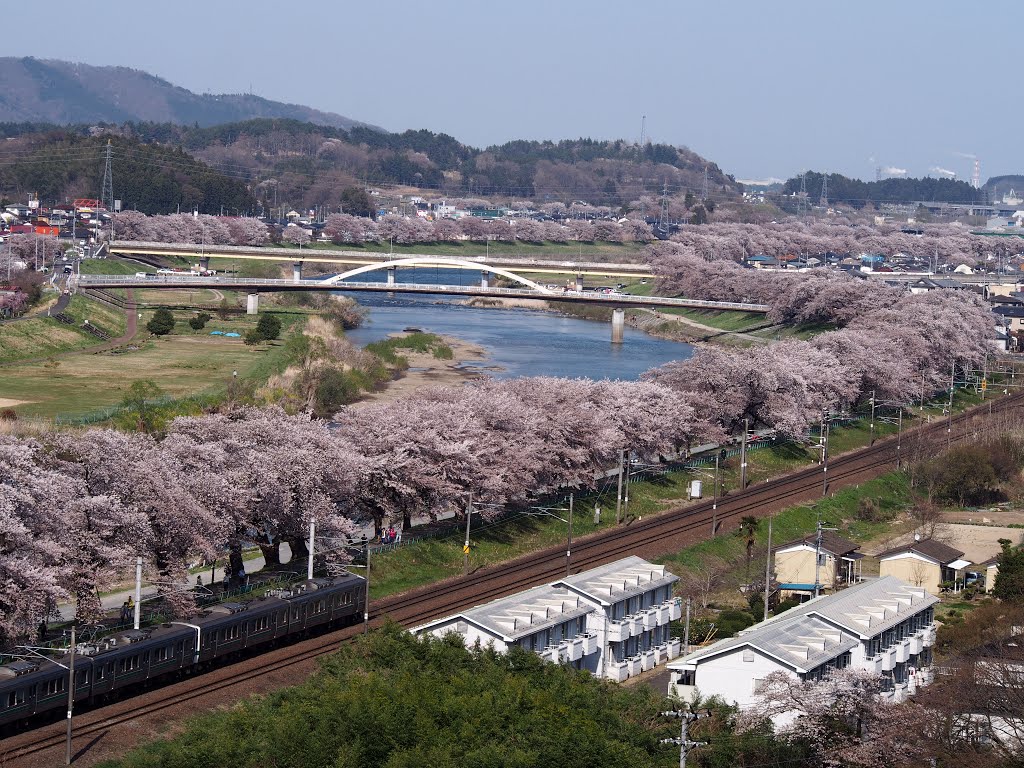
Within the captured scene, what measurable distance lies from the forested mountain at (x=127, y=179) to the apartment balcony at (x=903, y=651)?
369 ft

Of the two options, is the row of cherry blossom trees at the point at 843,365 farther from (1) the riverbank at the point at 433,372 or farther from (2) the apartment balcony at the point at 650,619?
(2) the apartment balcony at the point at 650,619

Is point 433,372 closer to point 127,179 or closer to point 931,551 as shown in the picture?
point 931,551

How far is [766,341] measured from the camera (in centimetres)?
8712

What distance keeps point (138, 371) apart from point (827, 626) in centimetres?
4026

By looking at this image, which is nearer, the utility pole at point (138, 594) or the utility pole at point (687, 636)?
→ the utility pole at point (138, 594)

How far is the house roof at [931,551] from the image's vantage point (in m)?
35.7

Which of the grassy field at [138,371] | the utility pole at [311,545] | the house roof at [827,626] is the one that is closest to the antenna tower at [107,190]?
the grassy field at [138,371]

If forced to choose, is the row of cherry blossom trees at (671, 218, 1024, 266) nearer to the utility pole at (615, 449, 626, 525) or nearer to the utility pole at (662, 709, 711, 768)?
the utility pole at (615, 449, 626, 525)

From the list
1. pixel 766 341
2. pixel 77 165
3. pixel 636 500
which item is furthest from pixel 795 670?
pixel 77 165

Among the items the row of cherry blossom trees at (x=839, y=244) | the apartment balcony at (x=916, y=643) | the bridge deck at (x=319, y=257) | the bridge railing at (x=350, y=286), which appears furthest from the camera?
the row of cherry blossom trees at (x=839, y=244)

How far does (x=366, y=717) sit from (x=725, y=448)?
3259 centimetres

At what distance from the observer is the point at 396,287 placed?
9506cm

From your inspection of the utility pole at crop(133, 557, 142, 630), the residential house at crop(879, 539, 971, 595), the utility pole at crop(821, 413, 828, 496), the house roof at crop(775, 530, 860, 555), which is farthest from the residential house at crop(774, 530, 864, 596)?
the utility pole at crop(133, 557, 142, 630)

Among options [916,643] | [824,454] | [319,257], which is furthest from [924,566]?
[319,257]
